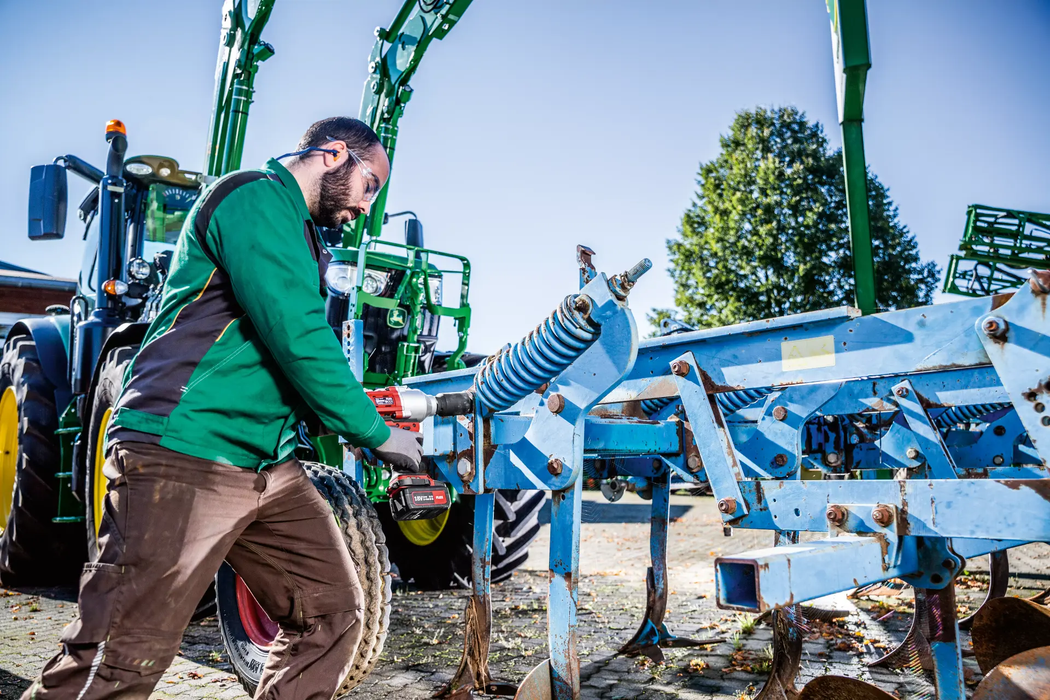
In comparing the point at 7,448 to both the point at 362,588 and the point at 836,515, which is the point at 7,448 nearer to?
the point at 362,588

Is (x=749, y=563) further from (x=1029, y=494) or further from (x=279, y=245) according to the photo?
(x=279, y=245)

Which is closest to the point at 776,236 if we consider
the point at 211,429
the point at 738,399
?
the point at 738,399

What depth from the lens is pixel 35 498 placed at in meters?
5.83

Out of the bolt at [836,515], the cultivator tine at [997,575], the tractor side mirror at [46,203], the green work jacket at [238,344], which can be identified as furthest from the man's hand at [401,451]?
the cultivator tine at [997,575]

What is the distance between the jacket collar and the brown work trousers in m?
0.69

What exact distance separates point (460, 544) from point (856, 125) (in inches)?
167

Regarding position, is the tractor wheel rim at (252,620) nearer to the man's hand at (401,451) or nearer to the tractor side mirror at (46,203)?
the man's hand at (401,451)

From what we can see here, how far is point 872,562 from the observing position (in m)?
2.42

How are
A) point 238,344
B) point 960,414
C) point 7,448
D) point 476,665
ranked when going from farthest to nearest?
point 7,448 < point 960,414 < point 476,665 < point 238,344

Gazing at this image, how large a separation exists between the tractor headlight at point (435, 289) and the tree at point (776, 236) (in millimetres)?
15165

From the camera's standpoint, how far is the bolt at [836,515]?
101 inches

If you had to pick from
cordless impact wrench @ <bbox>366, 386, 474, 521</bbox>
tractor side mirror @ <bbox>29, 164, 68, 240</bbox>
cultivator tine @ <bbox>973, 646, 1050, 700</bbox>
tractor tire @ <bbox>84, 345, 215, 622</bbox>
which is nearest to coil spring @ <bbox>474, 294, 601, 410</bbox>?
cordless impact wrench @ <bbox>366, 386, 474, 521</bbox>

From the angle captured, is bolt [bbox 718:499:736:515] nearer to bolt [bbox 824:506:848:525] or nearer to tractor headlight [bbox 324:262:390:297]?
bolt [bbox 824:506:848:525]

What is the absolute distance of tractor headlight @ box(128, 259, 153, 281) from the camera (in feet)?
18.8
